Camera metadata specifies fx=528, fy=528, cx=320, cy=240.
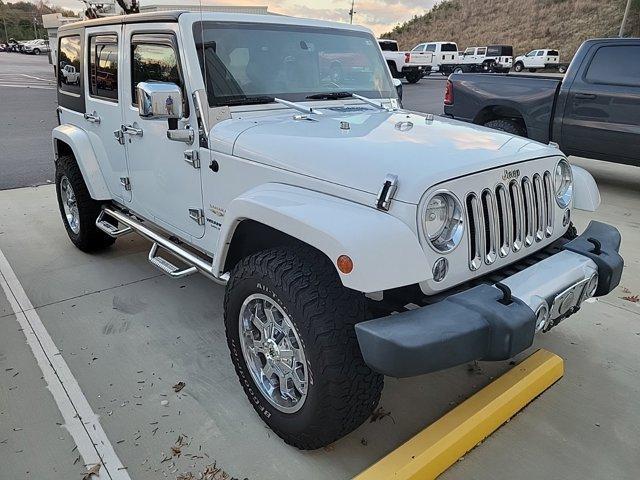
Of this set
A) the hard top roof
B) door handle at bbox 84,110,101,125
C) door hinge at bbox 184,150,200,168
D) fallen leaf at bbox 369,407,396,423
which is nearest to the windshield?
the hard top roof

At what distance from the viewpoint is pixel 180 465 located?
2.38 metres

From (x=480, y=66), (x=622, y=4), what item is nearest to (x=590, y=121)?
(x=480, y=66)

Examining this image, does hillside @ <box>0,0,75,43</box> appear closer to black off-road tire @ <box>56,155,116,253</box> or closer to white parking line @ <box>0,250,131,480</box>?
black off-road tire @ <box>56,155,116,253</box>

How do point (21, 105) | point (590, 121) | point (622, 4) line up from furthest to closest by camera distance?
1. point (622, 4)
2. point (21, 105)
3. point (590, 121)

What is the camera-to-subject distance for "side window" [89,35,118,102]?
386cm

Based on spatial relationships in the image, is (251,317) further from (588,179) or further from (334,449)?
(588,179)

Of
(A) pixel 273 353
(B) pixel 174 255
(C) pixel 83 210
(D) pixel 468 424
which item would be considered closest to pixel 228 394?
(A) pixel 273 353

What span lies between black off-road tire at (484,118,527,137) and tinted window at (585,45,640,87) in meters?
1.03

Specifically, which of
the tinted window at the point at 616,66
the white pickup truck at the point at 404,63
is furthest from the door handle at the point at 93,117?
the white pickup truck at the point at 404,63

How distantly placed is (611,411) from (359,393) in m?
1.48

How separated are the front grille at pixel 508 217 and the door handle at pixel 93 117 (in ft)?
10.4

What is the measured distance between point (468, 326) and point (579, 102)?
601 centimetres

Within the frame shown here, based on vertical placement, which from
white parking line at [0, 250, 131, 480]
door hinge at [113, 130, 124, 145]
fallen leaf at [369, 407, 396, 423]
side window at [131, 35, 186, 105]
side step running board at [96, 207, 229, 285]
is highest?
side window at [131, 35, 186, 105]

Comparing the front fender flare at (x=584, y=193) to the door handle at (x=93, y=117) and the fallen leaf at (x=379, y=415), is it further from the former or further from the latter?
the door handle at (x=93, y=117)
